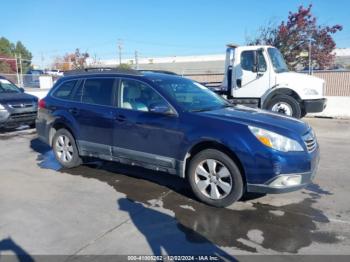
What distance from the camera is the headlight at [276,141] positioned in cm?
457

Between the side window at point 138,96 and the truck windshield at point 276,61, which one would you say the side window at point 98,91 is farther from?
the truck windshield at point 276,61

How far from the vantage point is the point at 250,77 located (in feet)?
39.1

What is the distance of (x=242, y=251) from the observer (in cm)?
376

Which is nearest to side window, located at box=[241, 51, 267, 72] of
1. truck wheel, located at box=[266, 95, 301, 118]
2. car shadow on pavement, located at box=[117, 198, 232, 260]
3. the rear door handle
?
truck wheel, located at box=[266, 95, 301, 118]

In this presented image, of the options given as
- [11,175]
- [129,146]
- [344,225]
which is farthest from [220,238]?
[11,175]

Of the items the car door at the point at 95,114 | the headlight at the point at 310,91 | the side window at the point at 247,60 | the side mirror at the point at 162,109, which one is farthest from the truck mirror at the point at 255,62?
the side mirror at the point at 162,109

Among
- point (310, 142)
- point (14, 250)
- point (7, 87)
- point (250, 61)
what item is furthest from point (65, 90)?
point (250, 61)

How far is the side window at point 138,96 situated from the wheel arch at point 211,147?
→ 0.77 m

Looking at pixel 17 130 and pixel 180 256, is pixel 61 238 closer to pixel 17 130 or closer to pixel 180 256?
pixel 180 256

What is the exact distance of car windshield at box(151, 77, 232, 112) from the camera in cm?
548

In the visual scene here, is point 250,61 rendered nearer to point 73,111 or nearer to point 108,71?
point 108,71

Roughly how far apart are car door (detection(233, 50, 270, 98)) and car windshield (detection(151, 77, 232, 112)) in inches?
225

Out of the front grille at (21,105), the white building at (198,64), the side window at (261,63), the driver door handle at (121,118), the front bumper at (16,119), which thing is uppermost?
the white building at (198,64)

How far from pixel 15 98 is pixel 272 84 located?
7877mm
